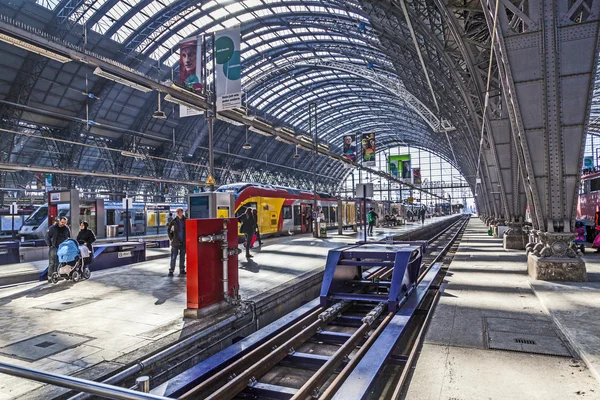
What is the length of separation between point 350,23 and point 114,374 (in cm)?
2876

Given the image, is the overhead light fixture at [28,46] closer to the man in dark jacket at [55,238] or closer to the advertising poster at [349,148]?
the man in dark jacket at [55,238]

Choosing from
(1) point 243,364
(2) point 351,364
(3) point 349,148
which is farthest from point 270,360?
(3) point 349,148

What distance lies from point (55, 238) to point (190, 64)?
278 inches

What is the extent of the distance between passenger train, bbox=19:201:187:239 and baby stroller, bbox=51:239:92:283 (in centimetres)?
956

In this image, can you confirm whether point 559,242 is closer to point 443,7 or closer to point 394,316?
point 394,316

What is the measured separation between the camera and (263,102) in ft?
155

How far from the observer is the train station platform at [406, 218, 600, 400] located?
3881mm

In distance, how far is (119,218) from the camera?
26531mm

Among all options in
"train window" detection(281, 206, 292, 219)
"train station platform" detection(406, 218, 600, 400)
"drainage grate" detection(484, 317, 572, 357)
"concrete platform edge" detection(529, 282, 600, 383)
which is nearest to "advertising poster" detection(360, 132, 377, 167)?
"train window" detection(281, 206, 292, 219)

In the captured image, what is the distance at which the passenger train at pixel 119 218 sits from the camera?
792 inches

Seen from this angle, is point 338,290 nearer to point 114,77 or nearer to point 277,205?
point 114,77

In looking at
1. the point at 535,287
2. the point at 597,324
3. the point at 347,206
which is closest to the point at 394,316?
the point at 597,324

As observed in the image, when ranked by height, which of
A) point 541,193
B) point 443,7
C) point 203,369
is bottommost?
point 203,369

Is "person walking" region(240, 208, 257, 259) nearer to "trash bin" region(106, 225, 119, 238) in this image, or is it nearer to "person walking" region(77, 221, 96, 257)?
"person walking" region(77, 221, 96, 257)
